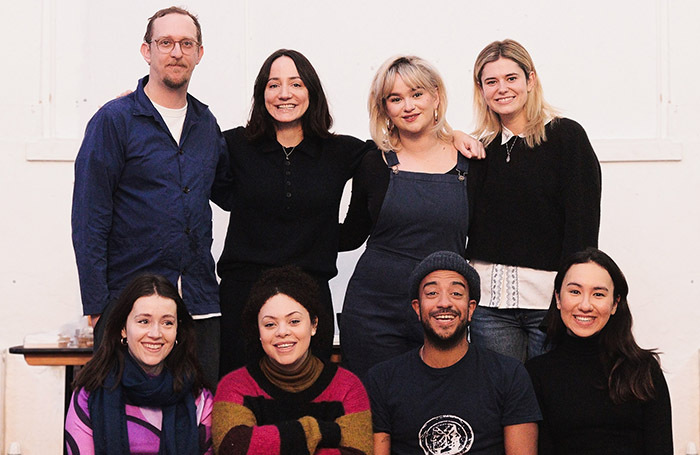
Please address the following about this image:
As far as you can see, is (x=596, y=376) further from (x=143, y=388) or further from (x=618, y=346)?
(x=143, y=388)

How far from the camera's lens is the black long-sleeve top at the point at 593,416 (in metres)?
2.77

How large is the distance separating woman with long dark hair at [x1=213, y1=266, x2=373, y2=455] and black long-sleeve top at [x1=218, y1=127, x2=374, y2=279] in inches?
5.6

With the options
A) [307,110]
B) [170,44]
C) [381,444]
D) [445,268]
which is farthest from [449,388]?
[170,44]

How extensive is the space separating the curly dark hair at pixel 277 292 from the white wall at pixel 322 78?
62.8 inches

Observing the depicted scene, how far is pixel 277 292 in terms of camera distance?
287 centimetres

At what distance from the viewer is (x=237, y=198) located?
3.14 m

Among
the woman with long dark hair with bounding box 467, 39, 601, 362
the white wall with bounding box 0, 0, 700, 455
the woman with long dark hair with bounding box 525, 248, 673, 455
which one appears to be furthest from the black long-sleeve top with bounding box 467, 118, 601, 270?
the white wall with bounding box 0, 0, 700, 455

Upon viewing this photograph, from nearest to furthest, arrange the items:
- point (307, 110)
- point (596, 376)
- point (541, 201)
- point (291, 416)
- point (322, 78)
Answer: point (291, 416) < point (596, 376) < point (541, 201) < point (307, 110) < point (322, 78)

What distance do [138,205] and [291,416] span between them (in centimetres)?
87

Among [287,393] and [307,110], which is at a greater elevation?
[307,110]

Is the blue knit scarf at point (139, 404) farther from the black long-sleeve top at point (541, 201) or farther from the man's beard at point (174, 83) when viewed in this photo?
the black long-sleeve top at point (541, 201)

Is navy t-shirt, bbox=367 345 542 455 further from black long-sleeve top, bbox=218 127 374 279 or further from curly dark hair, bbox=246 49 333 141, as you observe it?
curly dark hair, bbox=246 49 333 141

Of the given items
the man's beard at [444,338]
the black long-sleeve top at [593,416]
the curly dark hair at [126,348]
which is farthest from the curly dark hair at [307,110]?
the black long-sleeve top at [593,416]

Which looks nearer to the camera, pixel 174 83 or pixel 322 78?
pixel 174 83
